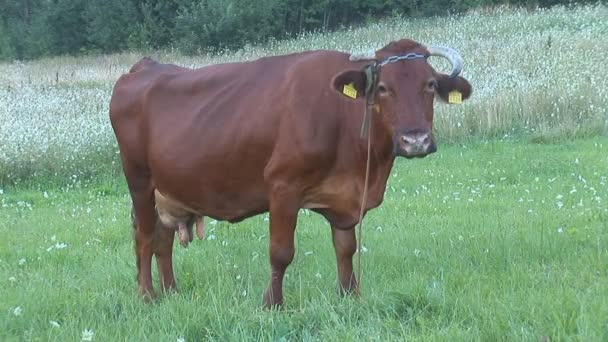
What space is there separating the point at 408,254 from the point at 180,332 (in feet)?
8.28

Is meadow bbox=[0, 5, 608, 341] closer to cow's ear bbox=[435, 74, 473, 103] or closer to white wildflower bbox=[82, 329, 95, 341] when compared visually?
white wildflower bbox=[82, 329, 95, 341]

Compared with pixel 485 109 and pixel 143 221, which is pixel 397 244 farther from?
pixel 485 109

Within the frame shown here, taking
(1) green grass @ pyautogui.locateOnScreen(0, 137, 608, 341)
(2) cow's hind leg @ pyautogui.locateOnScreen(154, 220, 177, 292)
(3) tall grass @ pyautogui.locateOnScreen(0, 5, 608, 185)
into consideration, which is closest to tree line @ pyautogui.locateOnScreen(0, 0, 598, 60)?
(3) tall grass @ pyautogui.locateOnScreen(0, 5, 608, 185)

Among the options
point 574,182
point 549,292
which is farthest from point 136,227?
point 574,182

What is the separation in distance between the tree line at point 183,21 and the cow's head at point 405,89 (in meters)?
A: 40.0

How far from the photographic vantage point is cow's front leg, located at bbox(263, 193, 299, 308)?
5.23 m

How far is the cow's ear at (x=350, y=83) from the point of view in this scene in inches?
196

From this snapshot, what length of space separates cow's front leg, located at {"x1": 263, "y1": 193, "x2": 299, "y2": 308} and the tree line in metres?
39.9

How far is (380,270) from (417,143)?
1.78 meters

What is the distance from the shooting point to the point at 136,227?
21.6 feet

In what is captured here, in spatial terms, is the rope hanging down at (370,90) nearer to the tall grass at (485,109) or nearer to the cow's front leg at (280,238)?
the cow's front leg at (280,238)

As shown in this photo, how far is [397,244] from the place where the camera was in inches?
268

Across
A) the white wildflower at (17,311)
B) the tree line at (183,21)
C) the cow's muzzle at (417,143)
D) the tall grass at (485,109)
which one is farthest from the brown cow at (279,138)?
the tree line at (183,21)

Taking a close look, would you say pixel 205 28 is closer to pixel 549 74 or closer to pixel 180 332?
pixel 549 74
